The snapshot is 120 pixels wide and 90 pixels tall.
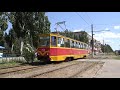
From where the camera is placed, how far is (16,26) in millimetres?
58906

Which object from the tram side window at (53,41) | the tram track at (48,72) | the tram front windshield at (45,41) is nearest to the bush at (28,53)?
the tram front windshield at (45,41)

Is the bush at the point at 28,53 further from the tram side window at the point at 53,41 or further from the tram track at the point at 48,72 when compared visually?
the tram track at the point at 48,72

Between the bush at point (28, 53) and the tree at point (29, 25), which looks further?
the tree at point (29, 25)

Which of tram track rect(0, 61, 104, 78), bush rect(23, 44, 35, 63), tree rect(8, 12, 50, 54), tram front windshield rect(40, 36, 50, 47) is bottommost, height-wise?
tram track rect(0, 61, 104, 78)

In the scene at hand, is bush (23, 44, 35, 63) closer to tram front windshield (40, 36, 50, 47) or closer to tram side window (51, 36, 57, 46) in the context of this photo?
tram front windshield (40, 36, 50, 47)

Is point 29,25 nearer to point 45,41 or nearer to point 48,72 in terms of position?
point 45,41

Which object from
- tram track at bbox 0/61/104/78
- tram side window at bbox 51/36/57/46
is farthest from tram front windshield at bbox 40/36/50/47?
tram track at bbox 0/61/104/78

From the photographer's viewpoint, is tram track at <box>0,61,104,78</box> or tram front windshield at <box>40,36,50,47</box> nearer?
tram track at <box>0,61,104,78</box>

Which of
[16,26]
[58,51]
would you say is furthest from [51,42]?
[16,26]

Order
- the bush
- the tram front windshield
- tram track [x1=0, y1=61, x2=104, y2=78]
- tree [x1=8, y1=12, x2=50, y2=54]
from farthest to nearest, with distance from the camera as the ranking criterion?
tree [x1=8, y1=12, x2=50, y2=54] → the bush → the tram front windshield → tram track [x1=0, y1=61, x2=104, y2=78]

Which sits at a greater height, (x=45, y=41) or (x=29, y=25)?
(x=29, y=25)

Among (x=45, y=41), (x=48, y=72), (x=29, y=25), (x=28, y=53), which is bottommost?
(x=48, y=72)

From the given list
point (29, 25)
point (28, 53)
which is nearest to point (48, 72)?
point (28, 53)
